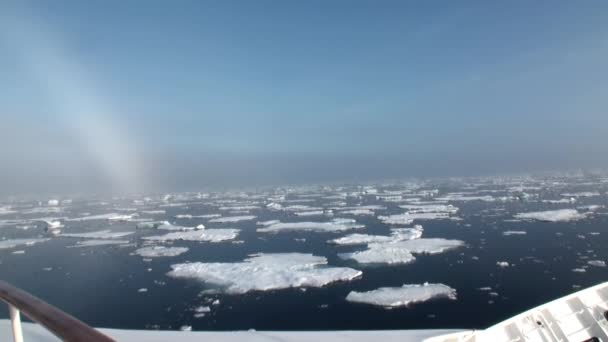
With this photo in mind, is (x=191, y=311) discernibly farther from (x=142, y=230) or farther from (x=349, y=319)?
(x=142, y=230)

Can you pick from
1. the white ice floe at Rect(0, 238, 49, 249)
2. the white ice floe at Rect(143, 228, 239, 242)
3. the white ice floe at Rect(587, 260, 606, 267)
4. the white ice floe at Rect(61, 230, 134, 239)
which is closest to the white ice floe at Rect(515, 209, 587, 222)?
the white ice floe at Rect(587, 260, 606, 267)

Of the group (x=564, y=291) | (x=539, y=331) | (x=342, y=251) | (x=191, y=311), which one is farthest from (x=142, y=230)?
(x=539, y=331)

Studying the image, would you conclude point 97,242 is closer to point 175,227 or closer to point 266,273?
point 175,227

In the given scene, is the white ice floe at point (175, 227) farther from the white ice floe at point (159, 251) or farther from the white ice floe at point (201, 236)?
the white ice floe at point (159, 251)

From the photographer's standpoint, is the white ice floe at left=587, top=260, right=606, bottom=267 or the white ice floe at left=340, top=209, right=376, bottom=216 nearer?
the white ice floe at left=587, top=260, right=606, bottom=267

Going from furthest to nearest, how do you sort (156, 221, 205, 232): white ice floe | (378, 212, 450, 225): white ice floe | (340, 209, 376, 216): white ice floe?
(340, 209, 376, 216): white ice floe < (378, 212, 450, 225): white ice floe < (156, 221, 205, 232): white ice floe

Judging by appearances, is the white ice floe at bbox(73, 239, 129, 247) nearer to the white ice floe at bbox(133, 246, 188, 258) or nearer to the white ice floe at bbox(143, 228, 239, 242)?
the white ice floe at bbox(143, 228, 239, 242)
